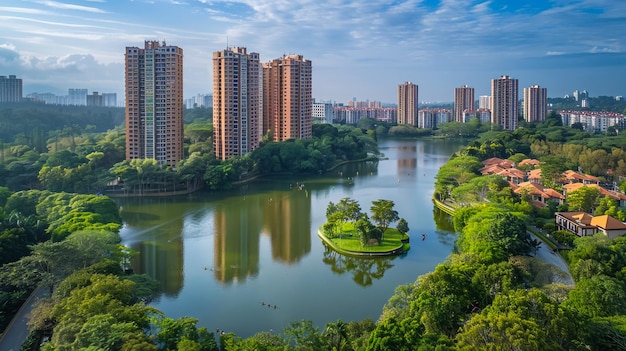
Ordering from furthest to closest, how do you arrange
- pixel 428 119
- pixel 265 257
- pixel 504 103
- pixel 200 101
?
pixel 200 101
pixel 428 119
pixel 504 103
pixel 265 257

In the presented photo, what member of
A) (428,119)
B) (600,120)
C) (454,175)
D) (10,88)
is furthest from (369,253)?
(428,119)

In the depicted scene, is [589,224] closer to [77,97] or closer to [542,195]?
[542,195]

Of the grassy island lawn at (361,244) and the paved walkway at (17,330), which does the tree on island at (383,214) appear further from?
the paved walkway at (17,330)

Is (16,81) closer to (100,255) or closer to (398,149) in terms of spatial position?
(398,149)

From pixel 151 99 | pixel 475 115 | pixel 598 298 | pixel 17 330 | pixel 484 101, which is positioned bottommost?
pixel 17 330

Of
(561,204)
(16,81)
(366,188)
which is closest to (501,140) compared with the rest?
(366,188)

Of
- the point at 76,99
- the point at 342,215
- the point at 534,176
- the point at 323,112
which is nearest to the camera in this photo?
the point at 342,215
